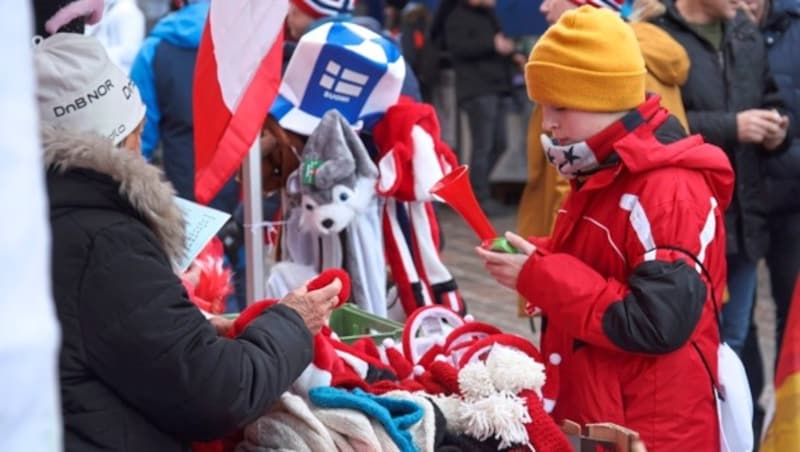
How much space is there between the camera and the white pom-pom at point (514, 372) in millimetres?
3141

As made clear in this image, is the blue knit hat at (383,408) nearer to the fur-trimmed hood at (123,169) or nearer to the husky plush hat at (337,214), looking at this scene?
the fur-trimmed hood at (123,169)

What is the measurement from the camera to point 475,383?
3.15 m

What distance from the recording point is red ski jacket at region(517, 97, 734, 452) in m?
3.31

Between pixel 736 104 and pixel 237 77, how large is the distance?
2011 millimetres

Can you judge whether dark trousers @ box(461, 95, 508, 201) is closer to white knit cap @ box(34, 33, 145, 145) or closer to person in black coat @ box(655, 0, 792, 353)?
person in black coat @ box(655, 0, 792, 353)

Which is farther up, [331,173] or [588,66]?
[588,66]

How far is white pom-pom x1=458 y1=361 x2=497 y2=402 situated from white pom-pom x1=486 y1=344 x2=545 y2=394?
0.05 feet

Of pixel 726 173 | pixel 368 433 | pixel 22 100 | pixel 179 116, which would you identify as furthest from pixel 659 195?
pixel 179 116

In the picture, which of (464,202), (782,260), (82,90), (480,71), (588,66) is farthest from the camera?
(480,71)

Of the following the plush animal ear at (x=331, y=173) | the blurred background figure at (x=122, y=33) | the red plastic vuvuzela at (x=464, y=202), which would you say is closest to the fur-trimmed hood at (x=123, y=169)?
the red plastic vuvuzela at (x=464, y=202)

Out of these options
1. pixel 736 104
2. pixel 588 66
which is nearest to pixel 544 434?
pixel 588 66

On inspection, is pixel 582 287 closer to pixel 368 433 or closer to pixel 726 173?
pixel 726 173

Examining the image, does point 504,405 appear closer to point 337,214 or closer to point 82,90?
point 82,90

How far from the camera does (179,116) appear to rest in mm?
6445
